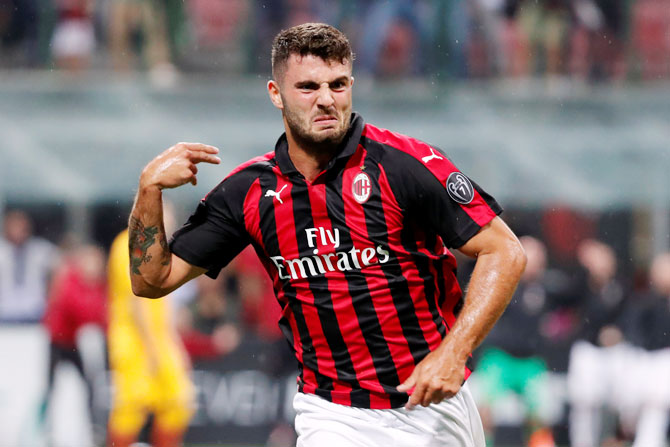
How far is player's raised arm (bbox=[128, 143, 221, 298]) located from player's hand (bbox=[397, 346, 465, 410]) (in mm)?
940

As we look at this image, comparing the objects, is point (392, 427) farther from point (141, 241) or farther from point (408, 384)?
point (141, 241)

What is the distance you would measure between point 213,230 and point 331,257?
45cm

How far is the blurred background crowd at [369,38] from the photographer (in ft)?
35.4

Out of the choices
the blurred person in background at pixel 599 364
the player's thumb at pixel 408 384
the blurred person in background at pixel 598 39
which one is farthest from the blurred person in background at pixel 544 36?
the player's thumb at pixel 408 384

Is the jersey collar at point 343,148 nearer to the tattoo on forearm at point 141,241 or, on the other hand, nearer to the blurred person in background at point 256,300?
the tattoo on forearm at point 141,241

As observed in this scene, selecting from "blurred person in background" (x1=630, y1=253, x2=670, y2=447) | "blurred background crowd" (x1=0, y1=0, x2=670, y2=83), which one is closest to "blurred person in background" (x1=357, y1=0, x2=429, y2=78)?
"blurred background crowd" (x1=0, y1=0, x2=670, y2=83)

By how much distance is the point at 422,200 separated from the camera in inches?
135

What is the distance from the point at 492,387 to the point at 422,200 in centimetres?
583

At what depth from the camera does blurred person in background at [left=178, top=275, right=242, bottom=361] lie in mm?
9383

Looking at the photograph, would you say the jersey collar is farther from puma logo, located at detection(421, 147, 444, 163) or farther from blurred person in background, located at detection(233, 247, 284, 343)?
blurred person in background, located at detection(233, 247, 284, 343)

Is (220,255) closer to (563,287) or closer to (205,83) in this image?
(563,287)

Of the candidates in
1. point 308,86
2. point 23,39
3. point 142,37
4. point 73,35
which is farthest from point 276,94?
point 23,39

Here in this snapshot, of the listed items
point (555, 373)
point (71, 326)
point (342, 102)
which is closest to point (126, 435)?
point (71, 326)

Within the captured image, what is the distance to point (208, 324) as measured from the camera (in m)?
9.52
